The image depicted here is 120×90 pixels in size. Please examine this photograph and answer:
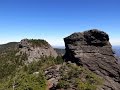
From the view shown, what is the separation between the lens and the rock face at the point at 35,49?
172500 millimetres

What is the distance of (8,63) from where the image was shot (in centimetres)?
15762

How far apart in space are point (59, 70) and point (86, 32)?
876 inches

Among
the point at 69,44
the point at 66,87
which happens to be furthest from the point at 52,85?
the point at 69,44

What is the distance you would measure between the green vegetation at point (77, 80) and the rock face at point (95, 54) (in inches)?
235

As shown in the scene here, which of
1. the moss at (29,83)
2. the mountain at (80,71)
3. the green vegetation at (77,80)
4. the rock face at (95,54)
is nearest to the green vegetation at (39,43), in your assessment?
the mountain at (80,71)

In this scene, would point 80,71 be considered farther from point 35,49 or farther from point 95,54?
point 35,49

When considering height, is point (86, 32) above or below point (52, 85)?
above

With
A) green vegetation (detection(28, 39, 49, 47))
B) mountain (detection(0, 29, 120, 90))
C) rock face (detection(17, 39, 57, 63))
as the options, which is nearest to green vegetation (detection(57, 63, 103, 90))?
mountain (detection(0, 29, 120, 90))

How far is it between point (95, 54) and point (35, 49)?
96.7m

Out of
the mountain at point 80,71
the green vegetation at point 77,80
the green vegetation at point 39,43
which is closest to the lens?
the green vegetation at point 77,80

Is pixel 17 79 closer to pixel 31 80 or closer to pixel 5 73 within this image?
pixel 31 80

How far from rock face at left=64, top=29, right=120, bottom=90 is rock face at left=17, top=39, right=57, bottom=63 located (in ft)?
264

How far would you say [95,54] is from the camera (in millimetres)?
83125

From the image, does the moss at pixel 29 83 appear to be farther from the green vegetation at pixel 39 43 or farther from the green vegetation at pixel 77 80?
the green vegetation at pixel 39 43
